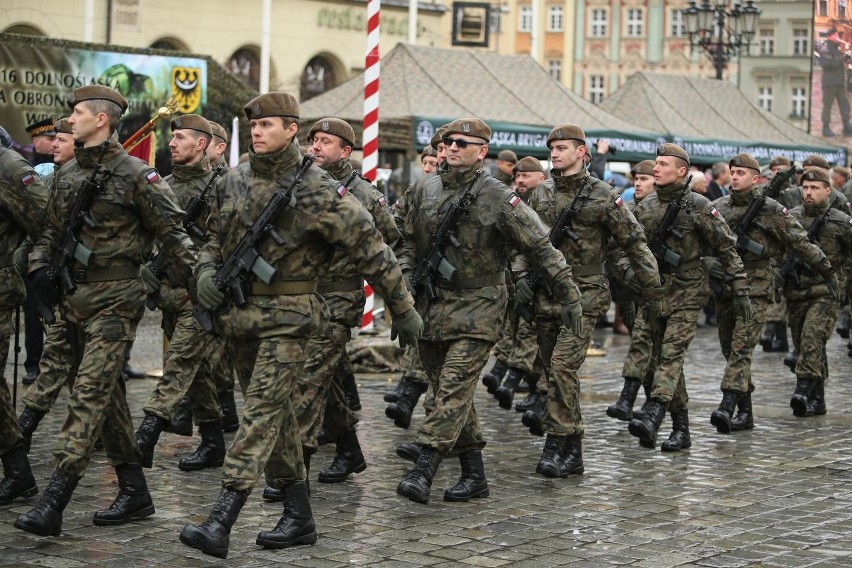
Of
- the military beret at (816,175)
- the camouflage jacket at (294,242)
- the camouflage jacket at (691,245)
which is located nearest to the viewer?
the camouflage jacket at (294,242)

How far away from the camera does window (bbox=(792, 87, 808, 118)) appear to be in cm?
6888

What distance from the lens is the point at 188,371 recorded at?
9.84 meters

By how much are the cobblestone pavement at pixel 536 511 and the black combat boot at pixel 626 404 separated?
0.37ft

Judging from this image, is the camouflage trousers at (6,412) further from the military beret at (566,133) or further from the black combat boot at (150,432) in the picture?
the military beret at (566,133)

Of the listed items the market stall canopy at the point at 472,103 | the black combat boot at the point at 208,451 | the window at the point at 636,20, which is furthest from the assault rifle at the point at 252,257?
the window at the point at 636,20

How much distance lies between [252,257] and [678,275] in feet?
15.6

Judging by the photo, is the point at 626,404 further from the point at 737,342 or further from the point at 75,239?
the point at 75,239

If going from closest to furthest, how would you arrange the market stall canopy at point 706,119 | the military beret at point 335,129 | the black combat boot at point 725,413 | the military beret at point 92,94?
the military beret at point 92,94 → the military beret at point 335,129 → the black combat boot at point 725,413 → the market stall canopy at point 706,119

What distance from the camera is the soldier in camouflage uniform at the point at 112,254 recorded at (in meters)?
8.08

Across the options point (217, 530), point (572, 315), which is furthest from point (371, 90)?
point (217, 530)

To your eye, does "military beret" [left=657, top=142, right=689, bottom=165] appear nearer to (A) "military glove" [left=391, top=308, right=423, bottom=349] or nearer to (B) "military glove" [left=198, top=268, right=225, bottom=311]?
(A) "military glove" [left=391, top=308, right=423, bottom=349]

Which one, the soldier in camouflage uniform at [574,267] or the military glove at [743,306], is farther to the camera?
the military glove at [743,306]

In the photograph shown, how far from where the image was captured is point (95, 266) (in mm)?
8148

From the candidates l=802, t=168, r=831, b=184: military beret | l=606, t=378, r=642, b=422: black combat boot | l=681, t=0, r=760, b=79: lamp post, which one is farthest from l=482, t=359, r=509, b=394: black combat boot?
l=681, t=0, r=760, b=79: lamp post
